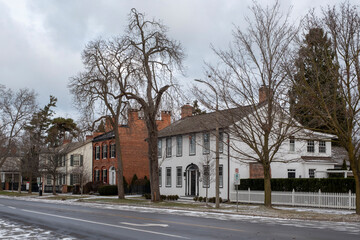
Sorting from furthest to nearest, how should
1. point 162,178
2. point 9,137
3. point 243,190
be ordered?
1. point 9,137
2. point 162,178
3. point 243,190

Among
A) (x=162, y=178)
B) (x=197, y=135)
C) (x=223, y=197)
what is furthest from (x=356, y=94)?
(x=162, y=178)

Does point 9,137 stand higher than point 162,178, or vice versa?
point 9,137

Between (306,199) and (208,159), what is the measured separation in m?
9.00

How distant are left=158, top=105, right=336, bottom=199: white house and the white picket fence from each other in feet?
7.90

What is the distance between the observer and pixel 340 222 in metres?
21.3

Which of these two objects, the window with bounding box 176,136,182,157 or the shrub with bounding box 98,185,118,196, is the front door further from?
the shrub with bounding box 98,185,118,196

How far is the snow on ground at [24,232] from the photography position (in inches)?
547

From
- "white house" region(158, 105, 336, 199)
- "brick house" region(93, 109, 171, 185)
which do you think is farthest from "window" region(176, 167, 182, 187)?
"brick house" region(93, 109, 171, 185)

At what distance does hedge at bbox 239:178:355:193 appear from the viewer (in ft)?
97.9

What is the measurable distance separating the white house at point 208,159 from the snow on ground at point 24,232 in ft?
62.8

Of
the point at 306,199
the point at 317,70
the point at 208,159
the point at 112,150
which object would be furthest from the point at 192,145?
the point at 317,70

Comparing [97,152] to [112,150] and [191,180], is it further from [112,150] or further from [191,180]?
[191,180]

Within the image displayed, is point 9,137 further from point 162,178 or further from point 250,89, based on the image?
point 250,89

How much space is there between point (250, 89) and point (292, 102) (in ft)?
9.48
